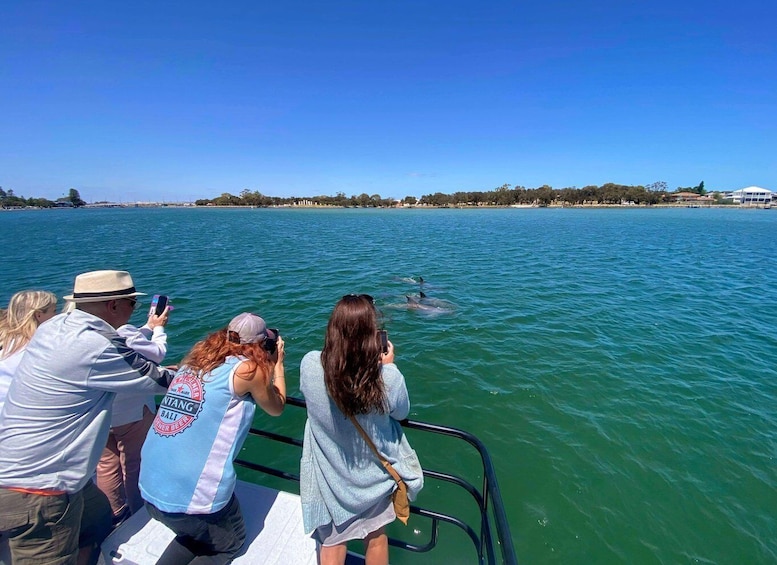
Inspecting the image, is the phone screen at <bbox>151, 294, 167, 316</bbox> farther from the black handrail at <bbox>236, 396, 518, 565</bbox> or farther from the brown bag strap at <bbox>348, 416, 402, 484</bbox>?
the brown bag strap at <bbox>348, 416, 402, 484</bbox>

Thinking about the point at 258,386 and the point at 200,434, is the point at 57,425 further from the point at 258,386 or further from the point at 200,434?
the point at 258,386

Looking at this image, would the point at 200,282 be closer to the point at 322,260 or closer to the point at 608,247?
the point at 322,260

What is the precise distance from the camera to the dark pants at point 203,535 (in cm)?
254

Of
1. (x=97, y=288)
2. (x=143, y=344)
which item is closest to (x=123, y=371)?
(x=143, y=344)

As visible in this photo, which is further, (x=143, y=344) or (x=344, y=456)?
(x=143, y=344)

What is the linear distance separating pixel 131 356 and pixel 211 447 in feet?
2.93

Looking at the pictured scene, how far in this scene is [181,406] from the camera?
247cm

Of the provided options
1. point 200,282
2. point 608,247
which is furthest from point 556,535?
point 608,247

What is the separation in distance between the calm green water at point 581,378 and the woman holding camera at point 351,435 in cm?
338

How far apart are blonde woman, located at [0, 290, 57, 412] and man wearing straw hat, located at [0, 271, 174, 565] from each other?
0.45 metres

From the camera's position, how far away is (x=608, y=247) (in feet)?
120

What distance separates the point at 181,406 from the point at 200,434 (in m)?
0.24

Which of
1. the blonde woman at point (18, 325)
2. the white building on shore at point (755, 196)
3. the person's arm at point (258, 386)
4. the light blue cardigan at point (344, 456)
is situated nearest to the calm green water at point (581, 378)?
the light blue cardigan at point (344, 456)

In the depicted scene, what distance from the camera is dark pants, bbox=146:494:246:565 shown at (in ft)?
8.35
